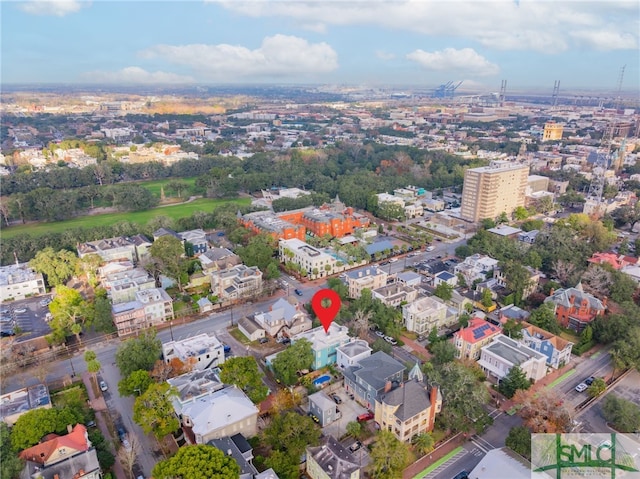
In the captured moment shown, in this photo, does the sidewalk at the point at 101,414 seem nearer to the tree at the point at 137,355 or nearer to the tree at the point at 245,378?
the tree at the point at 137,355

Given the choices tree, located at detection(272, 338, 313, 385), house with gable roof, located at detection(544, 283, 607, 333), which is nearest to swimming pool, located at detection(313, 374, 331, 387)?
tree, located at detection(272, 338, 313, 385)

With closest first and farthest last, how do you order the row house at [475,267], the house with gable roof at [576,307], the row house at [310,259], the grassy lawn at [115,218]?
the house with gable roof at [576,307] < the row house at [475,267] < the row house at [310,259] < the grassy lawn at [115,218]

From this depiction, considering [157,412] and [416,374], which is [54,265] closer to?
[157,412]

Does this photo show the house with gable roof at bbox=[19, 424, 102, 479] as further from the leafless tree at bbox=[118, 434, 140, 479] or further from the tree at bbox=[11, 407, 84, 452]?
the leafless tree at bbox=[118, 434, 140, 479]

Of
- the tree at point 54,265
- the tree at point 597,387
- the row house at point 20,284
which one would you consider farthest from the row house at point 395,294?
the row house at point 20,284

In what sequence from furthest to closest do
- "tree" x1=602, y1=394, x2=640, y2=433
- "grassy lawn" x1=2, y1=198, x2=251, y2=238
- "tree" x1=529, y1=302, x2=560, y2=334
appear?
"grassy lawn" x1=2, y1=198, x2=251, y2=238, "tree" x1=529, y1=302, x2=560, y2=334, "tree" x1=602, y1=394, x2=640, y2=433
